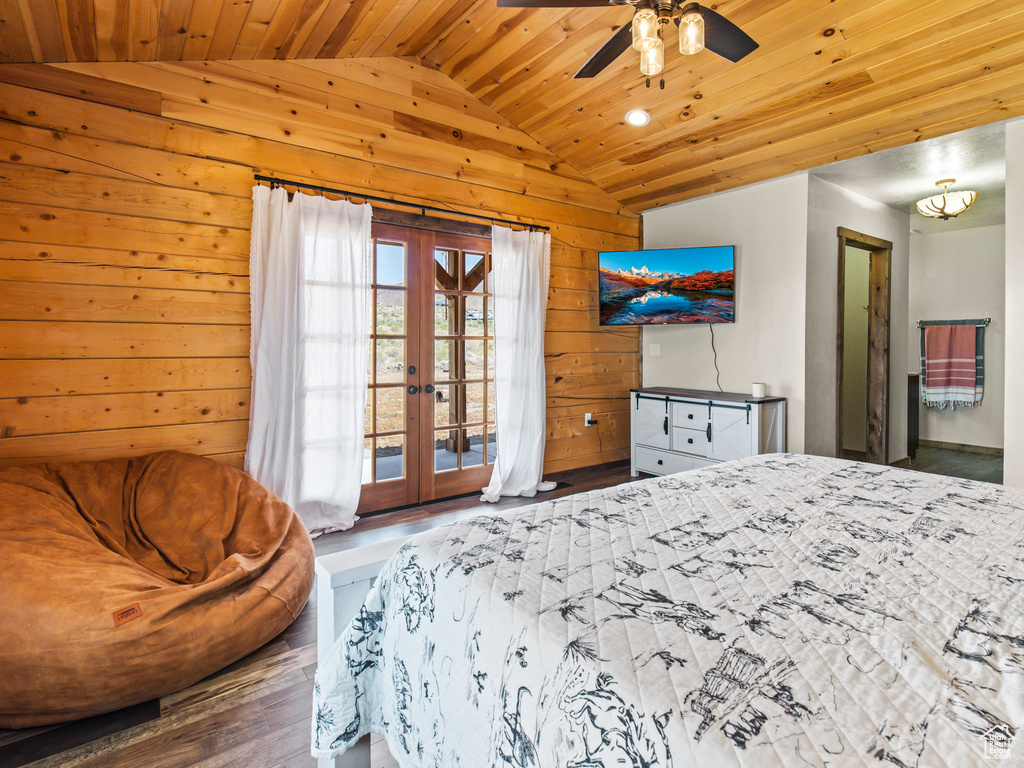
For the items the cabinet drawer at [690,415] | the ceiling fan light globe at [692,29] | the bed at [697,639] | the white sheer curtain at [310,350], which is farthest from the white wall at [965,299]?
the white sheer curtain at [310,350]

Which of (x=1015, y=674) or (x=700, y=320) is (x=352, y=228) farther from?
(x=1015, y=674)

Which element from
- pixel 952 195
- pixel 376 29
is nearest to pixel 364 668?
pixel 376 29

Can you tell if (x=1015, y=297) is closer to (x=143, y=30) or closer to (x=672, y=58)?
(x=672, y=58)

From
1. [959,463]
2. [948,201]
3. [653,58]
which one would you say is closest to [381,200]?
[653,58]

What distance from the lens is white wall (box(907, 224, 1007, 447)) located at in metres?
5.47

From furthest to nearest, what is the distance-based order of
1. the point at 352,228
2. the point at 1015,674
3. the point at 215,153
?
the point at 352,228 < the point at 215,153 < the point at 1015,674

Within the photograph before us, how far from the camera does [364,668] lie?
125 centimetres

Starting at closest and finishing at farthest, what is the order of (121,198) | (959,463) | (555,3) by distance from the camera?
(555,3), (121,198), (959,463)

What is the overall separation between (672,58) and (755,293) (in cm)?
194

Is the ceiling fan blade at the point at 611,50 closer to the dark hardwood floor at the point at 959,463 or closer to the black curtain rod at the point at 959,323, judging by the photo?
the dark hardwood floor at the point at 959,463

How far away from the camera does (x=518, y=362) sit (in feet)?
13.4

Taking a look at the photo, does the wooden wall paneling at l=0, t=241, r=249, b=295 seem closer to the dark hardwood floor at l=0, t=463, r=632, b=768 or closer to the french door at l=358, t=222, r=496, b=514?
the french door at l=358, t=222, r=496, b=514

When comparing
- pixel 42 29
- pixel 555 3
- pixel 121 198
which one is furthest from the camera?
pixel 121 198

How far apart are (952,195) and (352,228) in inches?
177
